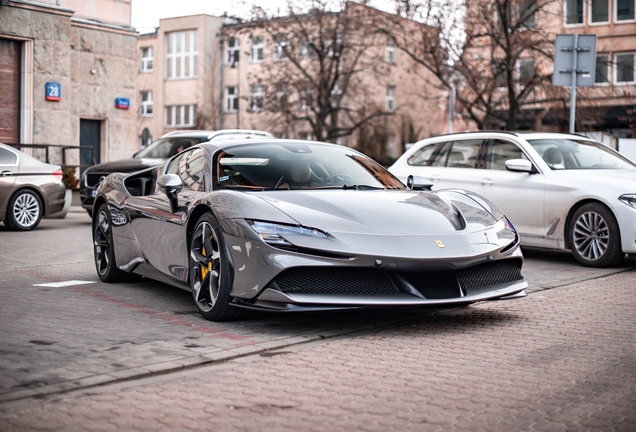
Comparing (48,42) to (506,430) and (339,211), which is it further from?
(506,430)

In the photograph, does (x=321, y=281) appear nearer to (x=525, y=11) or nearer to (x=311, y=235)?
(x=311, y=235)

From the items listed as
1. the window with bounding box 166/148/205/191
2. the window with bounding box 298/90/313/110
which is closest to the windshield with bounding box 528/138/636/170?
the window with bounding box 166/148/205/191

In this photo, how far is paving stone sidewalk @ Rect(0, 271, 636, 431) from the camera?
3.87 metres

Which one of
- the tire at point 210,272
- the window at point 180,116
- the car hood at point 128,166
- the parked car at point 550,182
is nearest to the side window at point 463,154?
the parked car at point 550,182

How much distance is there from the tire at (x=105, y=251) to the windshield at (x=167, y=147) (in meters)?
7.63

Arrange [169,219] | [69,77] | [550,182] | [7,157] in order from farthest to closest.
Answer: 1. [69,77]
2. [7,157]
3. [550,182]
4. [169,219]

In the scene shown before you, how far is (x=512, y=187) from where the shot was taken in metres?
11.0

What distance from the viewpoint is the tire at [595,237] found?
9898mm

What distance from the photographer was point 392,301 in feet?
18.3

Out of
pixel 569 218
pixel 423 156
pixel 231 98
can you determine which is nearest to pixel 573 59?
pixel 423 156

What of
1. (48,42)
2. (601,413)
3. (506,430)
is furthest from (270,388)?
(48,42)

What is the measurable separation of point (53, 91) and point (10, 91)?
1137 millimetres

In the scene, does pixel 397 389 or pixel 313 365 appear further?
pixel 313 365

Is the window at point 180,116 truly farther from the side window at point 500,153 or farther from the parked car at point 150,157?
the side window at point 500,153
